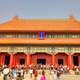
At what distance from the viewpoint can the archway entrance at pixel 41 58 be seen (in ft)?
122

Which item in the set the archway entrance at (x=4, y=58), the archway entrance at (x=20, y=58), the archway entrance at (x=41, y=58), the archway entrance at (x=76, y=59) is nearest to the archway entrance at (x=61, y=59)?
the archway entrance at (x=41, y=58)

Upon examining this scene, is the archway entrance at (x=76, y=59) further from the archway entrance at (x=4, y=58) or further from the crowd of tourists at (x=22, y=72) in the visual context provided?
the archway entrance at (x=4, y=58)

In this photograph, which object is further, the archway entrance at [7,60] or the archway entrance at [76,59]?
the archway entrance at [7,60]

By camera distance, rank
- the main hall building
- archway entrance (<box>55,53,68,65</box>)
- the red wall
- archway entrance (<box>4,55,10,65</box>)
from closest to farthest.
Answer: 1. the main hall building
2. archway entrance (<box>55,53,68,65</box>)
3. the red wall
4. archway entrance (<box>4,55,10,65</box>)

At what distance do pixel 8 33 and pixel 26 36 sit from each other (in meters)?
2.98

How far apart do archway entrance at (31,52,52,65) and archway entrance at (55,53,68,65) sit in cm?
115

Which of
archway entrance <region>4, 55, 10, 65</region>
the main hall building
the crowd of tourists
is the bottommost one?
the crowd of tourists

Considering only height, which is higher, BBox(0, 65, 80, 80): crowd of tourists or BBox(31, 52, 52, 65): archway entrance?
BBox(31, 52, 52, 65): archway entrance

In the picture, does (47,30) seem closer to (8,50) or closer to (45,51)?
(45,51)

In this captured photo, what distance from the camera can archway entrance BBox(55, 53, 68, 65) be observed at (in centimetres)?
3688

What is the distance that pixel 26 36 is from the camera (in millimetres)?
37250

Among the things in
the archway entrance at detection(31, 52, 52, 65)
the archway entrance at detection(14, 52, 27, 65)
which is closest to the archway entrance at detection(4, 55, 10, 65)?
the archway entrance at detection(14, 52, 27, 65)

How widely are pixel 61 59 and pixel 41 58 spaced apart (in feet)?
10.5

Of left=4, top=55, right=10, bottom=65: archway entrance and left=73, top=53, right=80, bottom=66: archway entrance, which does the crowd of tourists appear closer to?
left=73, top=53, right=80, bottom=66: archway entrance
